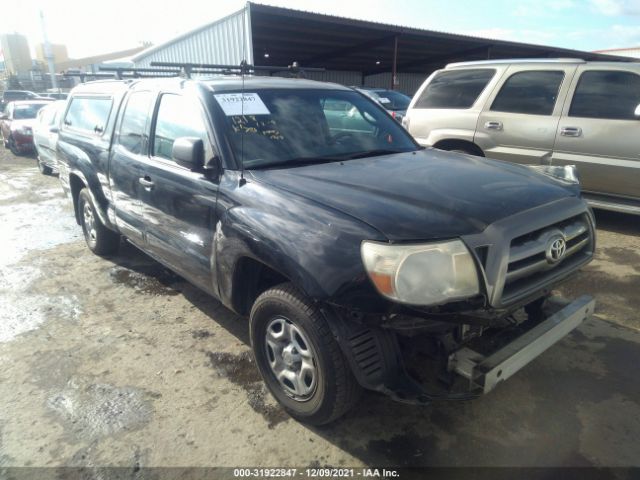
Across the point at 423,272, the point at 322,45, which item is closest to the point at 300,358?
the point at 423,272

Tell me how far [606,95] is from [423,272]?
448 centimetres

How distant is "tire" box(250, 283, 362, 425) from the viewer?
7.00 ft

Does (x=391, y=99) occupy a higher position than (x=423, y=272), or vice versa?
(x=391, y=99)

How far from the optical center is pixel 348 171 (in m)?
2.69

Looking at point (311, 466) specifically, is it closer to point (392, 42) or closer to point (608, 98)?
point (608, 98)

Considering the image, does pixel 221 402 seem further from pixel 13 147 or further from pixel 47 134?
pixel 13 147

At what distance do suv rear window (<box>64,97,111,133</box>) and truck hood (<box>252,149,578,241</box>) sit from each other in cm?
252

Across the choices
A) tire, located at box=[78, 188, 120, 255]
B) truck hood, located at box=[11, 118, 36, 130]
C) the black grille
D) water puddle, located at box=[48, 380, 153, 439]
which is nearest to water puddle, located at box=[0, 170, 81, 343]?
tire, located at box=[78, 188, 120, 255]

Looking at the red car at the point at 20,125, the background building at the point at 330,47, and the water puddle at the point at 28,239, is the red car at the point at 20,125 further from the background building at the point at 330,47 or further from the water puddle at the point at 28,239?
the background building at the point at 330,47

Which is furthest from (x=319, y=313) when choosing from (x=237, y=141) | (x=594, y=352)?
(x=594, y=352)

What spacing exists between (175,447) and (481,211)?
199 centimetres

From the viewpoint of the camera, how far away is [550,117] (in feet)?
17.3

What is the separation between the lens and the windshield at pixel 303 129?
282cm

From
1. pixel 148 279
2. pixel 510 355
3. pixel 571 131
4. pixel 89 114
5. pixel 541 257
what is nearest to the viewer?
pixel 510 355
